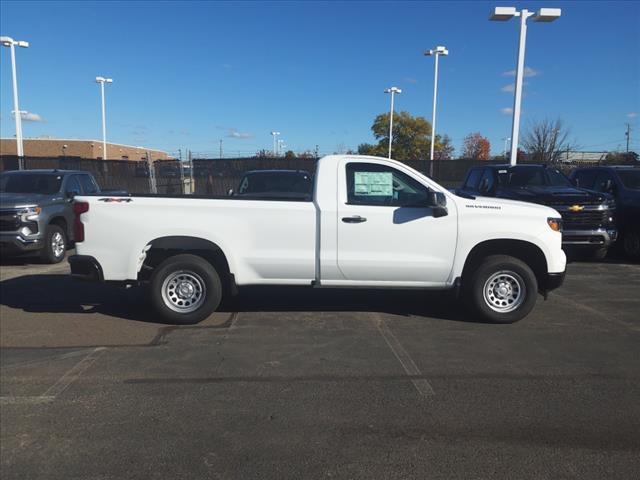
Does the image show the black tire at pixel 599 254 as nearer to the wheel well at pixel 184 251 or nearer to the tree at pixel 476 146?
the wheel well at pixel 184 251

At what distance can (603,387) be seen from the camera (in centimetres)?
440

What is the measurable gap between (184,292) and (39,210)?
5.36m

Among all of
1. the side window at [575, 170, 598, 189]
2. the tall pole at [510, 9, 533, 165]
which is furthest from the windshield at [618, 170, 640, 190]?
the tall pole at [510, 9, 533, 165]

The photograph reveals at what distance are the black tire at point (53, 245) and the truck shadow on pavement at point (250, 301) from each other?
1.78m

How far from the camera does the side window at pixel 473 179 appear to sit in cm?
1218

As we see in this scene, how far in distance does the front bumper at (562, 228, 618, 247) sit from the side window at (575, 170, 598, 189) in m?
2.76

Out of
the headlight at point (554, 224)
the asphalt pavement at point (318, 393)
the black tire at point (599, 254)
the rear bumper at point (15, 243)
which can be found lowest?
the asphalt pavement at point (318, 393)

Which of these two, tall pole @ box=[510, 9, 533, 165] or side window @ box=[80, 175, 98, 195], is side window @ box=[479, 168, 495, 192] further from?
side window @ box=[80, 175, 98, 195]

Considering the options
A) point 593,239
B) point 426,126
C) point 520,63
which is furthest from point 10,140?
point 593,239

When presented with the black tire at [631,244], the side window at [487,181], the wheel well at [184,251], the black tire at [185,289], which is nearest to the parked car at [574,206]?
the side window at [487,181]

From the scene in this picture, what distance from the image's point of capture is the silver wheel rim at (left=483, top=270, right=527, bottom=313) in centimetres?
616

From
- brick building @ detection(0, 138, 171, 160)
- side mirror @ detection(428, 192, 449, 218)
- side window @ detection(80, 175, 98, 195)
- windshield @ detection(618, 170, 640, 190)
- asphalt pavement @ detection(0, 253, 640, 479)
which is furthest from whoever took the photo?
brick building @ detection(0, 138, 171, 160)

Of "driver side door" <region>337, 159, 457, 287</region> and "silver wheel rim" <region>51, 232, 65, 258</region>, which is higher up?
"driver side door" <region>337, 159, 457, 287</region>

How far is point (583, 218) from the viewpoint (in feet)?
32.4
